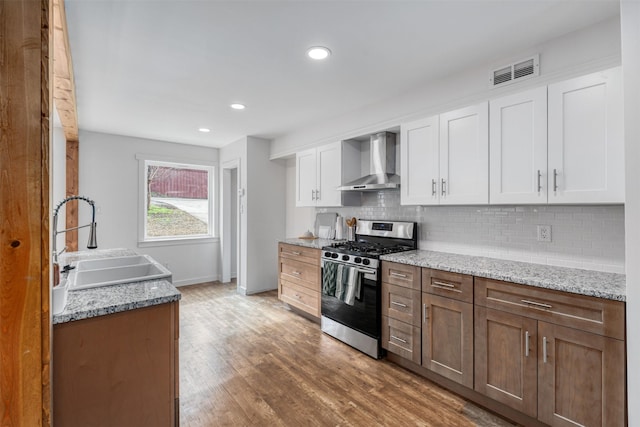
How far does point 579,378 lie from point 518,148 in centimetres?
141

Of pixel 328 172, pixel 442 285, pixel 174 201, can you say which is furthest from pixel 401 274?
pixel 174 201

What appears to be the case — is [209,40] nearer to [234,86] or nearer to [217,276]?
[234,86]

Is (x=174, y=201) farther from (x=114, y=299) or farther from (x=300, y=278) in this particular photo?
(x=114, y=299)

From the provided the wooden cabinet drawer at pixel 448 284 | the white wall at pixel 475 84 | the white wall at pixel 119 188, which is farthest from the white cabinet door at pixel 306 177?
the white wall at pixel 119 188

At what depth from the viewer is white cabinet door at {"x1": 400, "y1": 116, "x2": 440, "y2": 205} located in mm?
2701

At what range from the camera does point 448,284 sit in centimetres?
225

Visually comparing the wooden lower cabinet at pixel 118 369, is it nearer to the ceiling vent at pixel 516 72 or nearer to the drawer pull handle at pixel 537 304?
the drawer pull handle at pixel 537 304

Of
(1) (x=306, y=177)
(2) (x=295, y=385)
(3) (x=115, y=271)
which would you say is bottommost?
(2) (x=295, y=385)

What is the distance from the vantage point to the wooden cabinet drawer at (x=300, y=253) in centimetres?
357

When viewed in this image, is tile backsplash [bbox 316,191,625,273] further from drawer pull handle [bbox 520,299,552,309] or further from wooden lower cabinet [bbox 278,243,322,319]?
wooden lower cabinet [bbox 278,243,322,319]

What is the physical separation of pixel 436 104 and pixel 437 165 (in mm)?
576

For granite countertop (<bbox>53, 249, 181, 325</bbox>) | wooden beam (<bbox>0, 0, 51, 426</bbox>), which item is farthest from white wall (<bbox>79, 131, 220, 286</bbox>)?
wooden beam (<bbox>0, 0, 51, 426</bbox>)

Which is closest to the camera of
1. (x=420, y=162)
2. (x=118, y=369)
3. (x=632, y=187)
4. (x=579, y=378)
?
(x=118, y=369)

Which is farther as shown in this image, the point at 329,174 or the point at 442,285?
the point at 329,174
